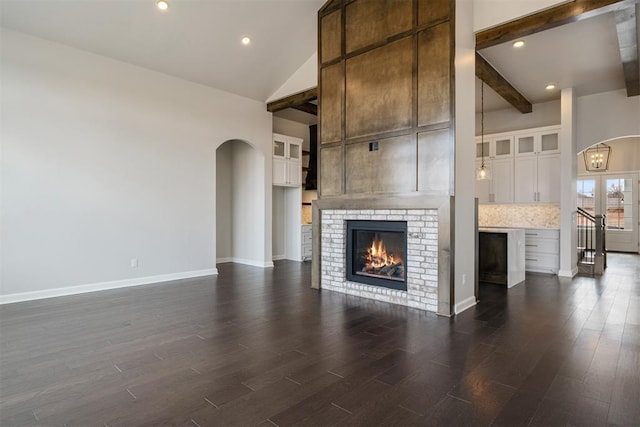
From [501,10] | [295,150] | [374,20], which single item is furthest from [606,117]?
[295,150]

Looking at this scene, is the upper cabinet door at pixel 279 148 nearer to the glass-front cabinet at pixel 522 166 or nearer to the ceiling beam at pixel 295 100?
the ceiling beam at pixel 295 100

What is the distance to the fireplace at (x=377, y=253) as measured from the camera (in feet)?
15.3

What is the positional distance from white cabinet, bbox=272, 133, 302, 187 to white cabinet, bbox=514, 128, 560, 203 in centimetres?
481

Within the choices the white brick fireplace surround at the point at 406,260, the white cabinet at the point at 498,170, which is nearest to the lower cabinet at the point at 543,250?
the white cabinet at the point at 498,170

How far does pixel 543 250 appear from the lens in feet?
22.6

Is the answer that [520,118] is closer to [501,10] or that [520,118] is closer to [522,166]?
[522,166]

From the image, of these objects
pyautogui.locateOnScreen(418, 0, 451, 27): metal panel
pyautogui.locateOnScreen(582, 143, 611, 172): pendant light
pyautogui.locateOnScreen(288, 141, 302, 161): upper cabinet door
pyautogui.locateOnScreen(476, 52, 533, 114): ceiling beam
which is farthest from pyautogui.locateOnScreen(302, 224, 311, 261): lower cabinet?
pyautogui.locateOnScreen(582, 143, 611, 172): pendant light

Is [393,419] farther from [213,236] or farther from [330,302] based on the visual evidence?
[213,236]

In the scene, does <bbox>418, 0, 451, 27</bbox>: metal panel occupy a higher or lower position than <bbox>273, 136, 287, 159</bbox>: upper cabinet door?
higher

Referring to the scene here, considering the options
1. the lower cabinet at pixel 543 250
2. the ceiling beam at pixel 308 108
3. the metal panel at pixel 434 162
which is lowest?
the lower cabinet at pixel 543 250

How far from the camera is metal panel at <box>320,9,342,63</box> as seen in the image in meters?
5.26

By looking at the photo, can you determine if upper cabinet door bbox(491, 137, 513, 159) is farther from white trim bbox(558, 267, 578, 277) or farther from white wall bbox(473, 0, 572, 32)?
white wall bbox(473, 0, 572, 32)

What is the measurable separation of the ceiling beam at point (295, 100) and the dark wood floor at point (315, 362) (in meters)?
3.91

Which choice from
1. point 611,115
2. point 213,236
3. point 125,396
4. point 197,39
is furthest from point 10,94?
point 611,115
